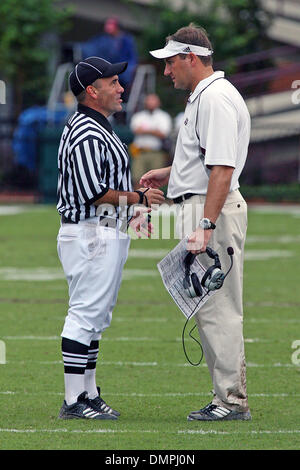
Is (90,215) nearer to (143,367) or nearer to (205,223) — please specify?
(205,223)

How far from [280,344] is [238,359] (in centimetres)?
286

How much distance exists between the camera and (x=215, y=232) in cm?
684

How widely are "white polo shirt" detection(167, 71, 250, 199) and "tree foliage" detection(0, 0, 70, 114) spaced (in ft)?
67.2

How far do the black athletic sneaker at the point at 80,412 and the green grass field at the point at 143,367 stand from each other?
74 mm

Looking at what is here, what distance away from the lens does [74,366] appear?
6828 millimetres

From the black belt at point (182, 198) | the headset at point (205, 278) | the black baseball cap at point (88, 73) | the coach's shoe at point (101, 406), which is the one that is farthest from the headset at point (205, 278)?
the black baseball cap at point (88, 73)

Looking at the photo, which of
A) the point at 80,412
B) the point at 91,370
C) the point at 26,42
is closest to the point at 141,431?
the point at 80,412

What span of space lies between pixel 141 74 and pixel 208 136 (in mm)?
19824

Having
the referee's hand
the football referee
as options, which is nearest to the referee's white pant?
the football referee

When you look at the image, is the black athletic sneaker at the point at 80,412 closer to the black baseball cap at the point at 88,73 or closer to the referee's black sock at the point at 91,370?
the referee's black sock at the point at 91,370

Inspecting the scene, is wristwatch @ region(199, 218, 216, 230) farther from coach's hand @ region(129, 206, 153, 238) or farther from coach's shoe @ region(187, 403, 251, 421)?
coach's shoe @ region(187, 403, 251, 421)

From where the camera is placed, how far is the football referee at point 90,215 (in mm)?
6809

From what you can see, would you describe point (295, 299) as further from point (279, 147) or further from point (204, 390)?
point (279, 147)

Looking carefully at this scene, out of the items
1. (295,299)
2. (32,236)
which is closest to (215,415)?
(295,299)
